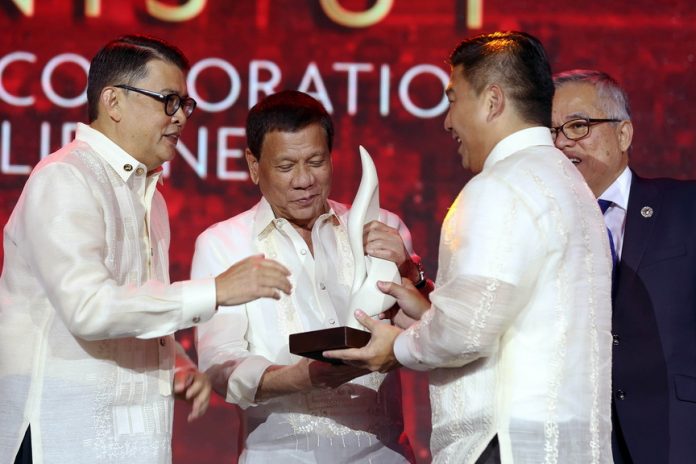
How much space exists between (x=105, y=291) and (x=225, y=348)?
693 mm

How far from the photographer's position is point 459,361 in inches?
94.7

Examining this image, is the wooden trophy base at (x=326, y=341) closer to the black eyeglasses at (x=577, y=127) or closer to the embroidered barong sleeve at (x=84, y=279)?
the embroidered barong sleeve at (x=84, y=279)

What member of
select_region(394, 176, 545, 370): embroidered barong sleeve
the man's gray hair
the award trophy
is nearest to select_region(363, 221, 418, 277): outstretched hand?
the award trophy

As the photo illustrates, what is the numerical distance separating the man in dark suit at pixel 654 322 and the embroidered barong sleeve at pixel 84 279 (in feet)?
4.13

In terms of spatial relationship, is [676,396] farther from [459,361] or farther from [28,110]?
[28,110]

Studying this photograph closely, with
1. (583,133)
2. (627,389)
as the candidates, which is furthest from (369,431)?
(583,133)

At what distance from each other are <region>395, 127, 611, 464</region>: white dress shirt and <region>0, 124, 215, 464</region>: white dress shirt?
623 mm

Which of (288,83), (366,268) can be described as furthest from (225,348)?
(288,83)

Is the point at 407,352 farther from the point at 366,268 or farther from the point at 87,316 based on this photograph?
the point at 87,316

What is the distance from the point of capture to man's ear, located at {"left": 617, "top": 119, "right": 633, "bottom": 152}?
334 cm

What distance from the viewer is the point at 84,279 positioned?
2.50 meters

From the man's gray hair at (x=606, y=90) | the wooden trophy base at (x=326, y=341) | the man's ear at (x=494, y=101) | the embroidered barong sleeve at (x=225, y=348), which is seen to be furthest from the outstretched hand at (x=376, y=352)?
the man's gray hair at (x=606, y=90)

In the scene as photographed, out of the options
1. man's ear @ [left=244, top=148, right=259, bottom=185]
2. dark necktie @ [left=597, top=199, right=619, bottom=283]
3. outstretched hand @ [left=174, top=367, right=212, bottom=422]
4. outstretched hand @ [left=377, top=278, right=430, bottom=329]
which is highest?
man's ear @ [left=244, top=148, right=259, bottom=185]

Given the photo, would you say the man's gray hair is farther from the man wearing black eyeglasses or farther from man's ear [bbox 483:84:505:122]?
the man wearing black eyeglasses
